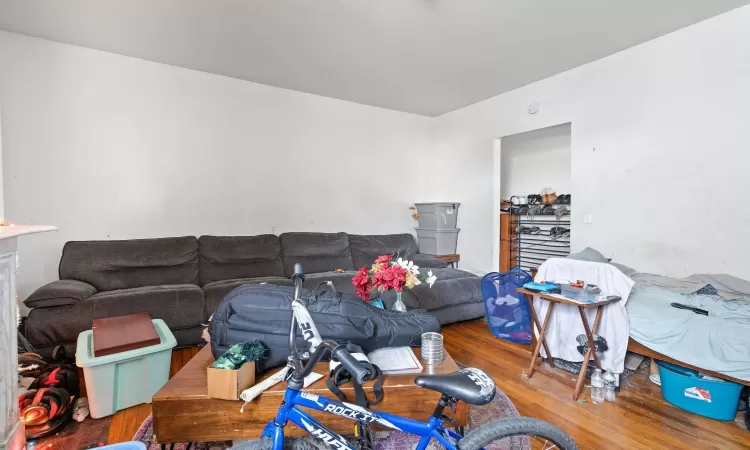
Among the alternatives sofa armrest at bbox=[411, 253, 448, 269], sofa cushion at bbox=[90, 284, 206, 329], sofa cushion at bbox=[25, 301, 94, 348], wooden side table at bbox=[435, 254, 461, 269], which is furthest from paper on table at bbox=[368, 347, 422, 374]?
wooden side table at bbox=[435, 254, 461, 269]

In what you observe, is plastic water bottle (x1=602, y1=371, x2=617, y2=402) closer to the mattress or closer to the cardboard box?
the mattress

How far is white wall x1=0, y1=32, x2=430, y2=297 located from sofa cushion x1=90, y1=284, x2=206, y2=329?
986mm

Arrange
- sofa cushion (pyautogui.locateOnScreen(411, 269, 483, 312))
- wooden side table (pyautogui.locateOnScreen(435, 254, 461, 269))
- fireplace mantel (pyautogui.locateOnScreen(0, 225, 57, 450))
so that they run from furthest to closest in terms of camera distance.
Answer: wooden side table (pyautogui.locateOnScreen(435, 254, 461, 269)) < sofa cushion (pyautogui.locateOnScreen(411, 269, 483, 312)) < fireplace mantel (pyautogui.locateOnScreen(0, 225, 57, 450))

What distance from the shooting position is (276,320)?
1.51 m

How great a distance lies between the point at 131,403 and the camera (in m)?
2.05

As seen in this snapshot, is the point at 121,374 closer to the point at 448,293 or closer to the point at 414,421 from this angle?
the point at 414,421

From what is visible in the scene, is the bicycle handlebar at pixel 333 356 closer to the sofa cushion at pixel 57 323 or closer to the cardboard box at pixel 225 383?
the cardboard box at pixel 225 383

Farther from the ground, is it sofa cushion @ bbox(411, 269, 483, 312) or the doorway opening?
the doorway opening

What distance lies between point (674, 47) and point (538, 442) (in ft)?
11.2

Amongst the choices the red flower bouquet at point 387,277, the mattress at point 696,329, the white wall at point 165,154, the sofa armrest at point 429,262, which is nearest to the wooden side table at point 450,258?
the sofa armrest at point 429,262

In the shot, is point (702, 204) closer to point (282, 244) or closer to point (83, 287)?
point (282, 244)

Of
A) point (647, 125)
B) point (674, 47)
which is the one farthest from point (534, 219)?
point (674, 47)

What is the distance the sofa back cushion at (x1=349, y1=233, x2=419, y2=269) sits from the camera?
439cm

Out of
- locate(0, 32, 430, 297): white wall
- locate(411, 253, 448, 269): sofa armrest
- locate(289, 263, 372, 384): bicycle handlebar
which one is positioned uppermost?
locate(0, 32, 430, 297): white wall
